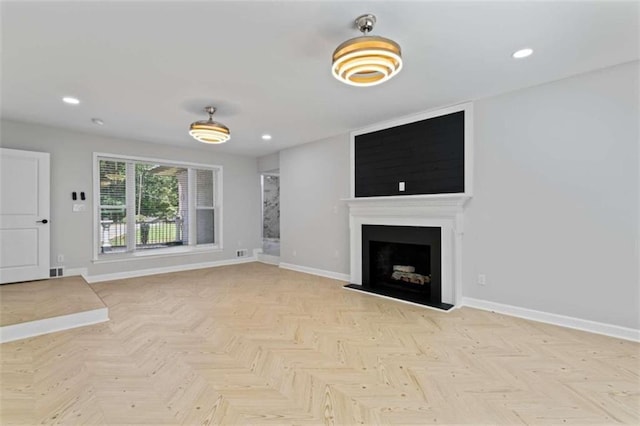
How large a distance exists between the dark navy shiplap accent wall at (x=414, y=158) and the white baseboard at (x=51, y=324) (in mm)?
3805

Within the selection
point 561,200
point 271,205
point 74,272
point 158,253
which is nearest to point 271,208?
point 271,205

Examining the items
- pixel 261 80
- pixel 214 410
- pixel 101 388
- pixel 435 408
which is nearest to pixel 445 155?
pixel 261 80

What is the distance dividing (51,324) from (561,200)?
5394 mm

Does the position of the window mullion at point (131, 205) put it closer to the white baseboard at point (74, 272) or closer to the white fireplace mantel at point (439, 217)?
the white baseboard at point (74, 272)

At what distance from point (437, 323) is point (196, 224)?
532 centimetres

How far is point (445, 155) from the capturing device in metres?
3.96

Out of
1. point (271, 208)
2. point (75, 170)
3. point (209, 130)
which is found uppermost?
point (209, 130)

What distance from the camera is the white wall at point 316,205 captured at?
539cm

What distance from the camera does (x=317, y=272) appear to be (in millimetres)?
5789

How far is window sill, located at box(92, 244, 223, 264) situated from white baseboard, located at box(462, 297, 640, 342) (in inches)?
203

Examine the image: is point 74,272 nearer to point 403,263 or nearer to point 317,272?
point 317,272

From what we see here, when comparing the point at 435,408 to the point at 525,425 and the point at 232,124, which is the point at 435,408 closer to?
the point at 525,425

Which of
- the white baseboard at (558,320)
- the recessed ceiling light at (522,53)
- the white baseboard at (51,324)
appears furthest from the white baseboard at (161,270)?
the recessed ceiling light at (522,53)

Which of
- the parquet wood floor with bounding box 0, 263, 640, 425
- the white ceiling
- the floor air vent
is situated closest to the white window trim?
the floor air vent
